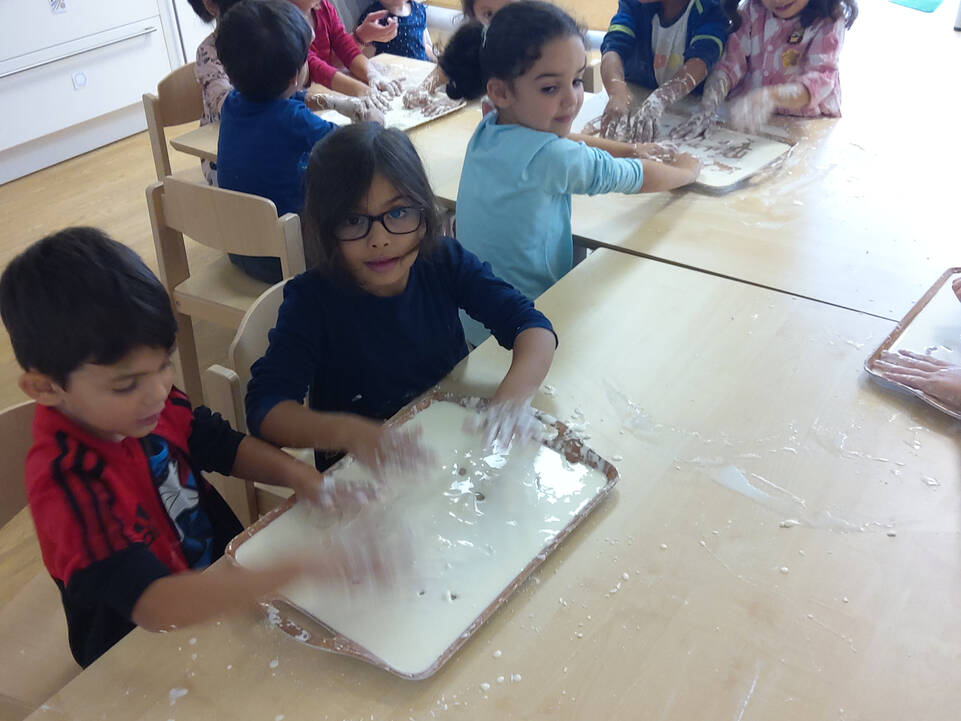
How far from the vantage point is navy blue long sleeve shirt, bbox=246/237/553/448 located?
3.97 feet

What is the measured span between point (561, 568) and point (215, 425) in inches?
19.8

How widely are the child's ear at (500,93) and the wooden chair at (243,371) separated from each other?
59 cm

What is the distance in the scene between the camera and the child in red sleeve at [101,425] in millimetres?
820

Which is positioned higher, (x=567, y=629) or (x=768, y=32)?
(x=768, y=32)

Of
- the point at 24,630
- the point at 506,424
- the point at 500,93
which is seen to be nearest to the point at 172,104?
the point at 500,93

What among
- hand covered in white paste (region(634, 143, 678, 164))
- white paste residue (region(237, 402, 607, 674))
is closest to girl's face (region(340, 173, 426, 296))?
white paste residue (region(237, 402, 607, 674))

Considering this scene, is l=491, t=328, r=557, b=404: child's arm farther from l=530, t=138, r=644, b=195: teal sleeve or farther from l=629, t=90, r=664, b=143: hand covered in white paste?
l=629, t=90, r=664, b=143: hand covered in white paste

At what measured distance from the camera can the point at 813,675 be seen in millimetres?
779

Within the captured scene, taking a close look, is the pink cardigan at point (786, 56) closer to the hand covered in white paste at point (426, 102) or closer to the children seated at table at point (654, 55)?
the children seated at table at point (654, 55)

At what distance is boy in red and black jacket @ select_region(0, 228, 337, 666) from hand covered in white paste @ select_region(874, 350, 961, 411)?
79 cm

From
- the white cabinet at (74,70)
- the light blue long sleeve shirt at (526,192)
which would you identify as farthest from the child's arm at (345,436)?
the white cabinet at (74,70)

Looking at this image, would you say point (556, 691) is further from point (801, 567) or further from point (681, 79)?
point (681, 79)

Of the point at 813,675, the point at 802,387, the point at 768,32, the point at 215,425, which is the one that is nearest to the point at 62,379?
the point at 215,425

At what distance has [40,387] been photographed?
88 centimetres
